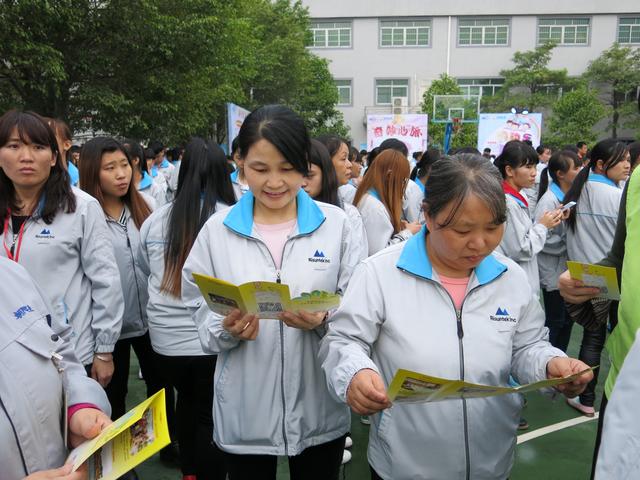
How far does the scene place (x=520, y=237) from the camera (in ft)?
11.1

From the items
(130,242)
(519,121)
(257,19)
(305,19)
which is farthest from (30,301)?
(305,19)

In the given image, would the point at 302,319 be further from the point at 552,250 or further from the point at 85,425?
the point at 552,250

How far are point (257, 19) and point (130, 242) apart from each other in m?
20.3

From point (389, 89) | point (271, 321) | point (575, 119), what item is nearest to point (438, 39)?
point (389, 89)

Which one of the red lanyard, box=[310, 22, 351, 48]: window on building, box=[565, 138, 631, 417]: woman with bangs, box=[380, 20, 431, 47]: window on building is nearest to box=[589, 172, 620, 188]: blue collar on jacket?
box=[565, 138, 631, 417]: woman with bangs

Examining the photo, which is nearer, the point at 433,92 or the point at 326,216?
the point at 326,216

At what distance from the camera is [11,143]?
7.60ft

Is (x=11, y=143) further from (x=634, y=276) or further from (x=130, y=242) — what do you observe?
(x=634, y=276)

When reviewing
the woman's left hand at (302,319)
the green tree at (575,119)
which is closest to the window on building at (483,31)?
the green tree at (575,119)

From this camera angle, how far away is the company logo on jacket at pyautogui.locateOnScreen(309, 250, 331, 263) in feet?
6.31

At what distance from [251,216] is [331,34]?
118ft

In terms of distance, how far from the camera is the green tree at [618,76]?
30.2 metres

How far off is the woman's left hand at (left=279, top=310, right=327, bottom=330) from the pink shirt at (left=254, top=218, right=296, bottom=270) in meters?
0.26

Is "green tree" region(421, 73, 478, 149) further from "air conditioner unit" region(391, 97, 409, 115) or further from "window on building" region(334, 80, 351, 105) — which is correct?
"window on building" region(334, 80, 351, 105)
